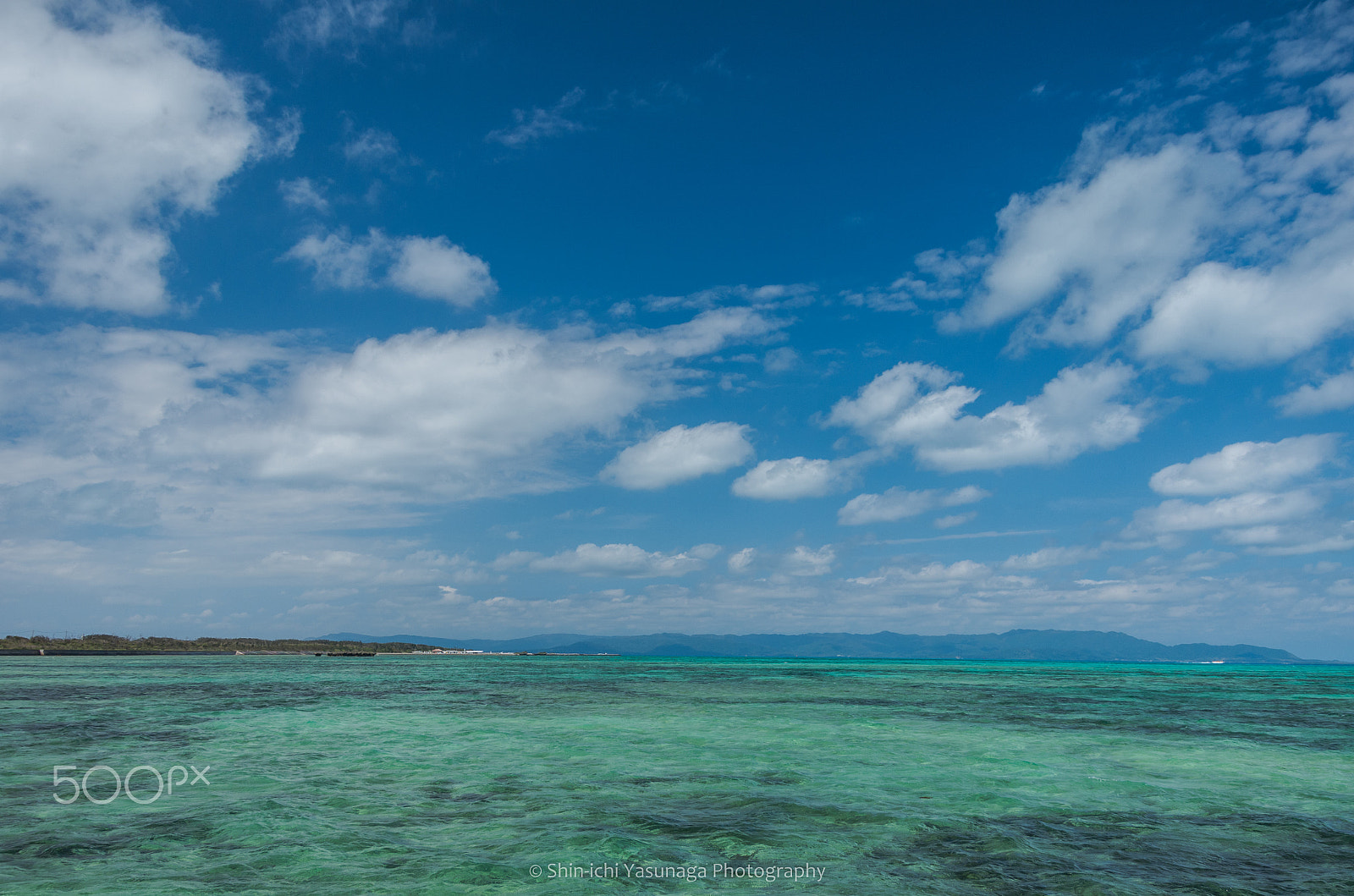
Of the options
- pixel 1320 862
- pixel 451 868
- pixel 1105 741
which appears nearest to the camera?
pixel 451 868

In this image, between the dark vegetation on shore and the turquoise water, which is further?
the dark vegetation on shore

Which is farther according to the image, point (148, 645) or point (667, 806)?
point (148, 645)

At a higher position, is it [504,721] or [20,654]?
[504,721]

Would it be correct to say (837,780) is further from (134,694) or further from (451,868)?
(134,694)

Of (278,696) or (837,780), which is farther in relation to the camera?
(278,696)

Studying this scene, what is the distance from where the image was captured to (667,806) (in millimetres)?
13477

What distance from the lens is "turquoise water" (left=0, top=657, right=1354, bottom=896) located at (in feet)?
31.9

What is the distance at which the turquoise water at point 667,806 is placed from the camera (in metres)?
9.71

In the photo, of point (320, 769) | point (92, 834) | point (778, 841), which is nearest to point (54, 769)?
point (320, 769)

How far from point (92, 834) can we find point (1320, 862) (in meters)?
19.0

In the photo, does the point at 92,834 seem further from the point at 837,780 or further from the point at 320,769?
the point at 837,780

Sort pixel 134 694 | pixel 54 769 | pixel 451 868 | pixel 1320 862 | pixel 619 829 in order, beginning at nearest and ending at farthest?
pixel 451 868, pixel 1320 862, pixel 619 829, pixel 54 769, pixel 134 694

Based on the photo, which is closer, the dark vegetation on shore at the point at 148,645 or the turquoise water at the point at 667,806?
the turquoise water at the point at 667,806

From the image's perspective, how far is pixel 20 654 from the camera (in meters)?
104
